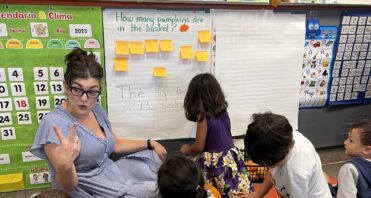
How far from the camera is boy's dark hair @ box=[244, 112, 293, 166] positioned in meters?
1.22

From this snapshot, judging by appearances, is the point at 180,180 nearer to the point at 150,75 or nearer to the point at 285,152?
the point at 285,152

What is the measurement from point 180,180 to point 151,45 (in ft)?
3.41

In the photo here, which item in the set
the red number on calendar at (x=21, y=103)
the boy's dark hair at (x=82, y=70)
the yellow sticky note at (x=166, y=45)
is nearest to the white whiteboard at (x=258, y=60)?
the yellow sticky note at (x=166, y=45)

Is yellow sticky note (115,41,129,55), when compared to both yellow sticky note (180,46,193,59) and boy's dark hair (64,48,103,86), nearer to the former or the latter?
yellow sticky note (180,46,193,59)

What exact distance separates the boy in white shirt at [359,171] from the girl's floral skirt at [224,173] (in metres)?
0.54

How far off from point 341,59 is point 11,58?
2.21 m

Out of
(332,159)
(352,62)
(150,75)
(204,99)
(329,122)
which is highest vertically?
(352,62)

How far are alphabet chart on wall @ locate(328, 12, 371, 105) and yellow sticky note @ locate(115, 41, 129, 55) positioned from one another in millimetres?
1529

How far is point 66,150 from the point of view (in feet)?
3.66

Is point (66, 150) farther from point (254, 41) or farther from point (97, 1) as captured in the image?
point (254, 41)

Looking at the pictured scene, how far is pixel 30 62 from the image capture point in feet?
5.75

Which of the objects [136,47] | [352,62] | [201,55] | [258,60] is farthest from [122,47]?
[352,62]

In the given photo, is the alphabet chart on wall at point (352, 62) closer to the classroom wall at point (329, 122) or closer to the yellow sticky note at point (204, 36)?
the classroom wall at point (329, 122)

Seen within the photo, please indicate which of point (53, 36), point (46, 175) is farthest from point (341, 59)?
point (46, 175)
